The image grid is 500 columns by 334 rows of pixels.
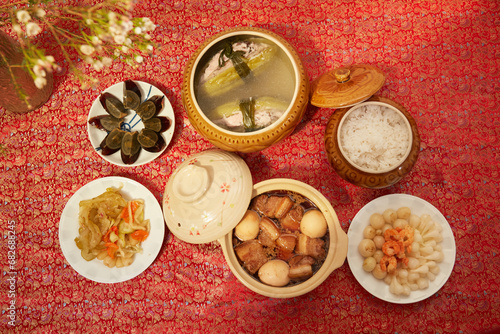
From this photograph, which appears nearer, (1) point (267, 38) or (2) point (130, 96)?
(1) point (267, 38)

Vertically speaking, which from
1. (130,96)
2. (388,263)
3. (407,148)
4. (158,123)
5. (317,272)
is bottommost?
(388,263)

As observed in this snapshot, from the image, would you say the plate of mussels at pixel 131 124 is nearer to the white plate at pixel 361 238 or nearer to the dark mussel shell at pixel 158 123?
the dark mussel shell at pixel 158 123

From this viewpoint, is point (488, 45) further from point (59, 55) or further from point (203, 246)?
point (59, 55)

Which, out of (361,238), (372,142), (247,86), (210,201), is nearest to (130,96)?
(247,86)

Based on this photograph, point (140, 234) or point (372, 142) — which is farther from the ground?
point (372, 142)

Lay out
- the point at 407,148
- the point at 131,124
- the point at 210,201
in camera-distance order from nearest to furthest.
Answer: the point at 210,201 → the point at 407,148 → the point at 131,124

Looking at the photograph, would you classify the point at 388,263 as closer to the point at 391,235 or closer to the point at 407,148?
the point at 391,235

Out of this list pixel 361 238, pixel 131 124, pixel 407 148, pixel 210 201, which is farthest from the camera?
pixel 131 124
